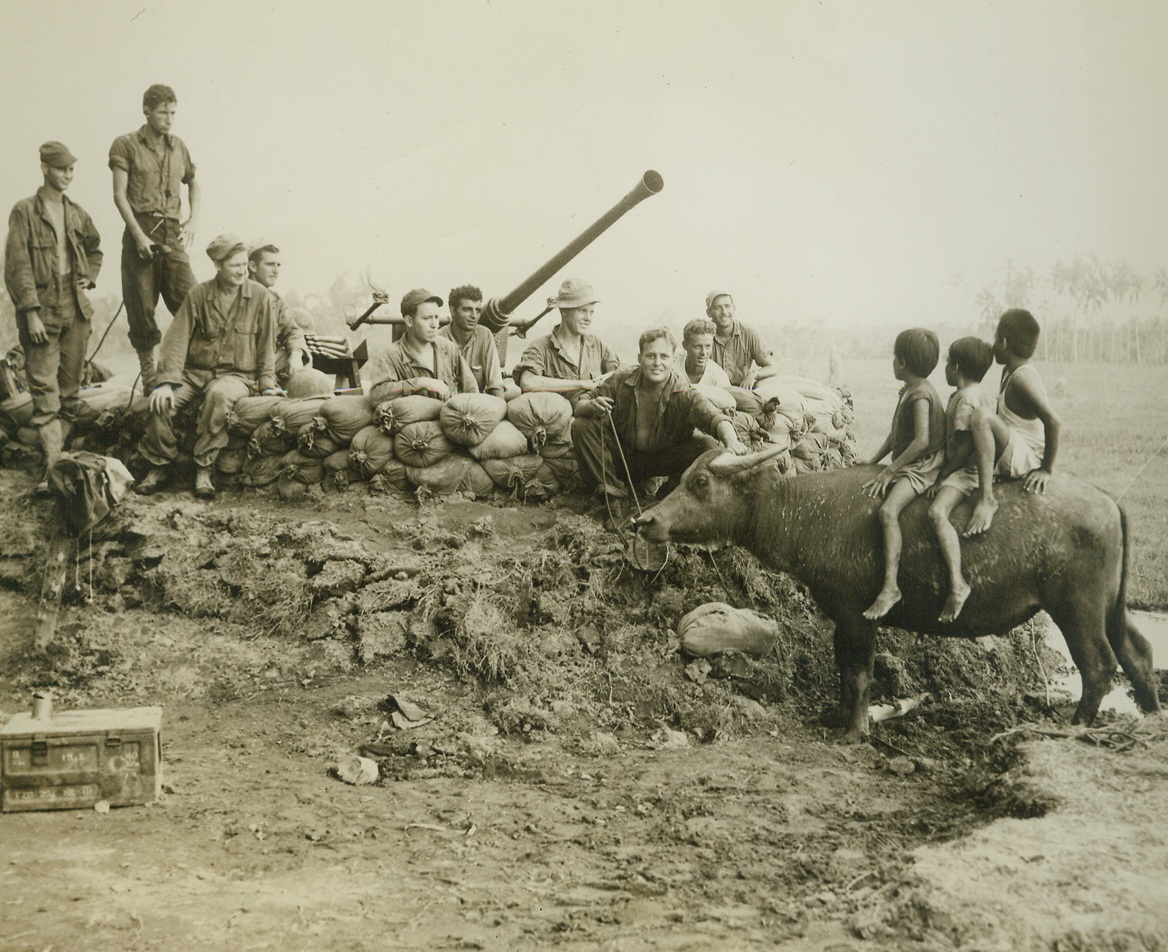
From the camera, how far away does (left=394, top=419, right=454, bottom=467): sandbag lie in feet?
17.1

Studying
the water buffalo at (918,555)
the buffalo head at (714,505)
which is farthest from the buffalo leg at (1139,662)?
the buffalo head at (714,505)

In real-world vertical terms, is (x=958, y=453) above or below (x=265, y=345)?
below

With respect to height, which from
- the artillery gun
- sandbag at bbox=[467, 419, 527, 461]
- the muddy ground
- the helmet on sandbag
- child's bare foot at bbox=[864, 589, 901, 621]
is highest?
the artillery gun

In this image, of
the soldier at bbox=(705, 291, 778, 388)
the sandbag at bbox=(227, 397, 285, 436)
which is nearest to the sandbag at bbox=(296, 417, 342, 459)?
the sandbag at bbox=(227, 397, 285, 436)

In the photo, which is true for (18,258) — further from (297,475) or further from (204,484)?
(297,475)

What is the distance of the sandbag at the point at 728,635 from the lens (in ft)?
14.6

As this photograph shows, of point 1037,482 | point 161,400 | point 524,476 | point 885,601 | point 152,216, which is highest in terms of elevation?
point 152,216

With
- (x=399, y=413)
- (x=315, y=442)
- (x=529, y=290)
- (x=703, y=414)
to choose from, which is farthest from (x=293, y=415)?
(x=703, y=414)

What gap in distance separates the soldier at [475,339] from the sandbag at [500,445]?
58cm

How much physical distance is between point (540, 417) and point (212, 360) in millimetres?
1751

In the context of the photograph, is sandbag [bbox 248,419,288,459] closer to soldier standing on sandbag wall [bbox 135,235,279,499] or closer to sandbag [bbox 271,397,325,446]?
sandbag [bbox 271,397,325,446]

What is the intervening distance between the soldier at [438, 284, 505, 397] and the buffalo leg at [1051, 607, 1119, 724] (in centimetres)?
312

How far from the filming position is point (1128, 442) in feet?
12.9

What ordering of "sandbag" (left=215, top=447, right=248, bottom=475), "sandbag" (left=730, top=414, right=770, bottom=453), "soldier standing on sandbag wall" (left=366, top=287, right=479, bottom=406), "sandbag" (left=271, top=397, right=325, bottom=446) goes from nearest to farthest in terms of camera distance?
"sandbag" (left=730, top=414, right=770, bottom=453)
"sandbag" (left=271, top=397, right=325, bottom=446)
"sandbag" (left=215, top=447, right=248, bottom=475)
"soldier standing on sandbag wall" (left=366, top=287, right=479, bottom=406)
